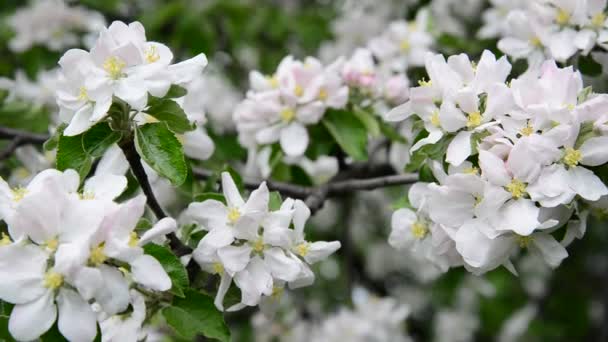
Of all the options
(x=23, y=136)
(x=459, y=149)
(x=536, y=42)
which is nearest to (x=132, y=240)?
(x=459, y=149)

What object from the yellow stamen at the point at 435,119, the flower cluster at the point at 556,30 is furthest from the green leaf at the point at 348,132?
the yellow stamen at the point at 435,119

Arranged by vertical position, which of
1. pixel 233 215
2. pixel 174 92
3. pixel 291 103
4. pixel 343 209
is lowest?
pixel 343 209

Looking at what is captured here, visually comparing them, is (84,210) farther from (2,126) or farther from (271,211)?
(2,126)

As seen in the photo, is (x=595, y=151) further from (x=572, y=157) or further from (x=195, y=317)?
(x=195, y=317)

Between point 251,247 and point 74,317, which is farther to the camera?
point 251,247

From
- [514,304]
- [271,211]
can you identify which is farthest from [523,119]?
[514,304]

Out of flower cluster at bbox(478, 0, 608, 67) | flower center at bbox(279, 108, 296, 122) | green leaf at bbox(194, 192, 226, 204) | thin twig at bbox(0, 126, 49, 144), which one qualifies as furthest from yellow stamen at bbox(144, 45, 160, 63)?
flower cluster at bbox(478, 0, 608, 67)
